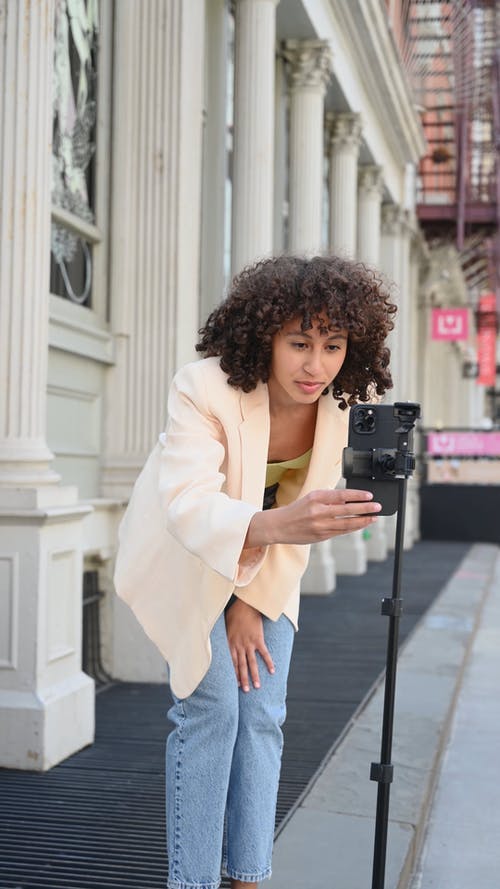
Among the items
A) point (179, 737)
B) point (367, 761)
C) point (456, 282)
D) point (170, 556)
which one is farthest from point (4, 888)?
point (456, 282)

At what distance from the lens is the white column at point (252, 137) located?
905 cm

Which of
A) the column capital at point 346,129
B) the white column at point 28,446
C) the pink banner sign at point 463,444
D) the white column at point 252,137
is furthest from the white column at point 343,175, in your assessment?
the white column at point 28,446

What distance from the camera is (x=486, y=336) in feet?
128

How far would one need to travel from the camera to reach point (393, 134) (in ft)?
57.5

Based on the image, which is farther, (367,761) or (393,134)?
(393,134)

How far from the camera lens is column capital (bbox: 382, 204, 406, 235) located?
1886cm

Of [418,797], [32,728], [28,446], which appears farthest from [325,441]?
[32,728]

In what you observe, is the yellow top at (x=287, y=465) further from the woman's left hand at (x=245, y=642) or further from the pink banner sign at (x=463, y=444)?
the pink banner sign at (x=463, y=444)

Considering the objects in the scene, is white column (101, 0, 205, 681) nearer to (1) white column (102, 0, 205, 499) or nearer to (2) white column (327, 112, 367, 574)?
(1) white column (102, 0, 205, 499)

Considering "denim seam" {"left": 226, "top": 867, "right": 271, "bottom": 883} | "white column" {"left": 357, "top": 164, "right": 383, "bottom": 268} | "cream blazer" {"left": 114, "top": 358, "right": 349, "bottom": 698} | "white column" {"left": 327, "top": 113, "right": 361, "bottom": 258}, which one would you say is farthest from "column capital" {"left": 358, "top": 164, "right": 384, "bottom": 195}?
"denim seam" {"left": 226, "top": 867, "right": 271, "bottom": 883}

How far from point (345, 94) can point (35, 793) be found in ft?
35.7

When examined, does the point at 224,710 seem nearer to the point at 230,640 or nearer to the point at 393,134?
the point at 230,640

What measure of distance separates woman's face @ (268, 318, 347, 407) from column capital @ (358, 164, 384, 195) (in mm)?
14332

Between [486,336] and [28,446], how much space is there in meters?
35.7
